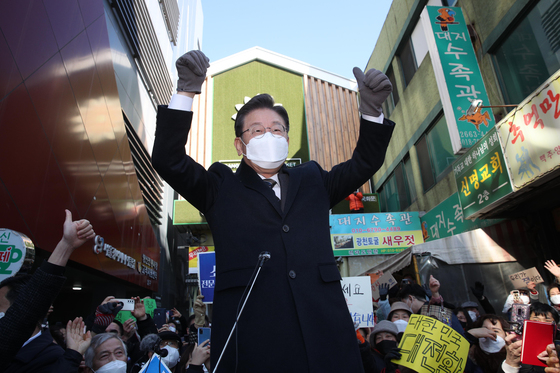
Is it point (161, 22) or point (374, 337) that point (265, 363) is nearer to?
point (374, 337)

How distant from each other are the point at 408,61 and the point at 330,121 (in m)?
6.77

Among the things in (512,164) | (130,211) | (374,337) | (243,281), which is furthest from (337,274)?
(130,211)

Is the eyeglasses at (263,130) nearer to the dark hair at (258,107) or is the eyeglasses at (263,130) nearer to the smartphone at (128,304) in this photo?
the dark hair at (258,107)

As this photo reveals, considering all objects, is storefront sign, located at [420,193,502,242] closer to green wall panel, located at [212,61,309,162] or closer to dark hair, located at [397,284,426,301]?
dark hair, located at [397,284,426,301]

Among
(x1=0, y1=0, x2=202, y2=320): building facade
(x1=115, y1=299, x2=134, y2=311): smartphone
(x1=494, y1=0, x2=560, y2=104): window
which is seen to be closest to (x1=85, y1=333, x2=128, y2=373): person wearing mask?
(x1=115, y1=299, x2=134, y2=311): smartphone

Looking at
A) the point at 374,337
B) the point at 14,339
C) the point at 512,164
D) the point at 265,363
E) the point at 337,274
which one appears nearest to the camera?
the point at 265,363

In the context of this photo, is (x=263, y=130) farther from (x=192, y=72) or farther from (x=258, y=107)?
(x=192, y=72)

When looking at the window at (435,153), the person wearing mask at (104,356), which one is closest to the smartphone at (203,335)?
the person wearing mask at (104,356)

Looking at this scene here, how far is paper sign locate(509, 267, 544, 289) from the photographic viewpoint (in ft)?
21.6

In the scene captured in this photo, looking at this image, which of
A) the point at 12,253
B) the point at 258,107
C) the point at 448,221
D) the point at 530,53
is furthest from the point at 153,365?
the point at 448,221

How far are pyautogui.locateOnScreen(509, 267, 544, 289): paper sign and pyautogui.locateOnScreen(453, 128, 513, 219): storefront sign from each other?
1402 mm

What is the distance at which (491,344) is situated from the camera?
4.29 meters

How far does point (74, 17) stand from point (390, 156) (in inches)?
530

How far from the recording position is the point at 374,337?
434 centimetres
